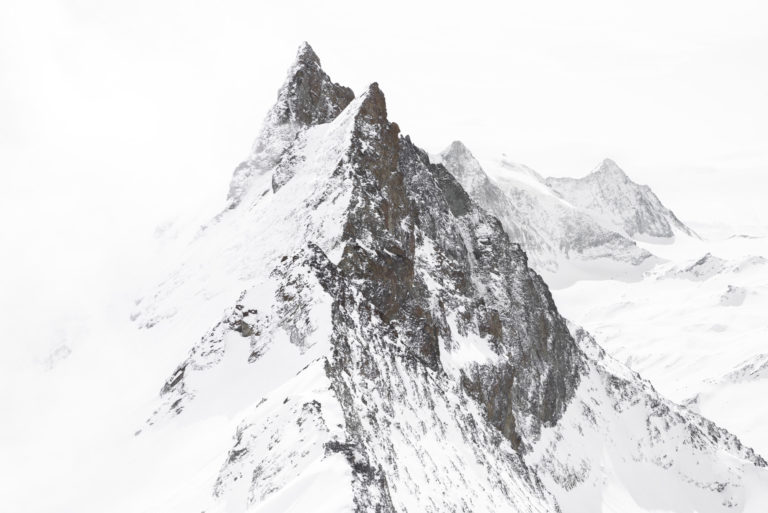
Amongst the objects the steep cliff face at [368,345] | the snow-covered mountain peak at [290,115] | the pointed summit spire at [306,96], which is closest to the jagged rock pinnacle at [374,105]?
the steep cliff face at [368,345]

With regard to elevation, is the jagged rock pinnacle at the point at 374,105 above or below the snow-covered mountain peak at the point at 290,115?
below

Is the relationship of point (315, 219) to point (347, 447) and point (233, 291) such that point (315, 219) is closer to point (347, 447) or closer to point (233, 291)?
point (233, 291)

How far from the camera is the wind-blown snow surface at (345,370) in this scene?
126 feet

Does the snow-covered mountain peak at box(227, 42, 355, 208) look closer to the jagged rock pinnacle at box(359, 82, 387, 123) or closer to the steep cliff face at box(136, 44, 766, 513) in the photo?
the steep cliff face at box(136, 44, 766, 513)

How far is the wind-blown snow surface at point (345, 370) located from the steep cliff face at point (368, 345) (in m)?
0.17

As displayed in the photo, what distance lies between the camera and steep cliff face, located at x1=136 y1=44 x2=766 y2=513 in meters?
36.4

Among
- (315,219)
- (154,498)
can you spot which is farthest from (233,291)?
(154,498)

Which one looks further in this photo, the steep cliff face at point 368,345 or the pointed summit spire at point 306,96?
the pointed summit spire at point 306,96

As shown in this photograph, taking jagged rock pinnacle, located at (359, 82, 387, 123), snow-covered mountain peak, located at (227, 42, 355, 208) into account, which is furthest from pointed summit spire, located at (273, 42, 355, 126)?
jagged rock pinnacle, located at (359, 82, 387, 123)

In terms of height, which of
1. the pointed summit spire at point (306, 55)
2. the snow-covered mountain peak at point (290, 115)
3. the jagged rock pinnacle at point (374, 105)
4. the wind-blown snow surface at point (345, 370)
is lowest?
the wind-blown snow surface at point (345, 370)

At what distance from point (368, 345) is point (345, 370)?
20.5 feet

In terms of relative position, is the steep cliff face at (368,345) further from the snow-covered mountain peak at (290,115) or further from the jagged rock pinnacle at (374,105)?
the snow-covered mountain peak at (290,115)

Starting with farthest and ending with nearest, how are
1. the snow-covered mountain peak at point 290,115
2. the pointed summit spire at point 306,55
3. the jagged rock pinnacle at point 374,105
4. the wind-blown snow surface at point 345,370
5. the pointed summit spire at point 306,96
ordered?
the pointed summit spire at point 306,55
the pointed summit spire at point 306,96
the snow-covered mountain peak at point 290,115
the jagged rock pinnacle at point 374,105
the wind-blown snow surface at point 345,370

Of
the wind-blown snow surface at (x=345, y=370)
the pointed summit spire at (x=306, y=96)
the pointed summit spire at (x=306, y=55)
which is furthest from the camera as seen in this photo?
the pointed summit spire at (x=306, y=55)
